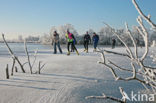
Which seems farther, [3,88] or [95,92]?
[3,88]

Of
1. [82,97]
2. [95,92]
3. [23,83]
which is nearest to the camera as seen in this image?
[82,97]

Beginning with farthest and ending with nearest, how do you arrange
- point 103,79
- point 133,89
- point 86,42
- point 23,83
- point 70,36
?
point 86,42 → point 70,36 → point 103,79 → point 23,83 → point 133,89

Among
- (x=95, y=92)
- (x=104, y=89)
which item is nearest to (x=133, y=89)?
(x=104, y=89)

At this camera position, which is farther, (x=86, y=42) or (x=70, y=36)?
(x=86, y=42)

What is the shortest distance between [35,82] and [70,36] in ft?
25.1

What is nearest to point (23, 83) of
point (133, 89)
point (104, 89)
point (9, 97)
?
point (9, 97)

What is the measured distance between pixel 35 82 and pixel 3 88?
57 cm

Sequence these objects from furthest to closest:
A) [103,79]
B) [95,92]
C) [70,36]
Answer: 1. [70,36]
2. [103,79]
3. [95,92]

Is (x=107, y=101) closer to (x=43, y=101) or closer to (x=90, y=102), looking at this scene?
(x=90, y=102)

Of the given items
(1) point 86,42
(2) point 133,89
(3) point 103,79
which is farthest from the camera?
(1) point 86,42

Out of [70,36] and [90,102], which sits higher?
[70,36]

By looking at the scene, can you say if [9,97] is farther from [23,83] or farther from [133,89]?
[133,89]

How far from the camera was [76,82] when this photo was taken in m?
3.07

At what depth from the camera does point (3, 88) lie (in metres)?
2.76
